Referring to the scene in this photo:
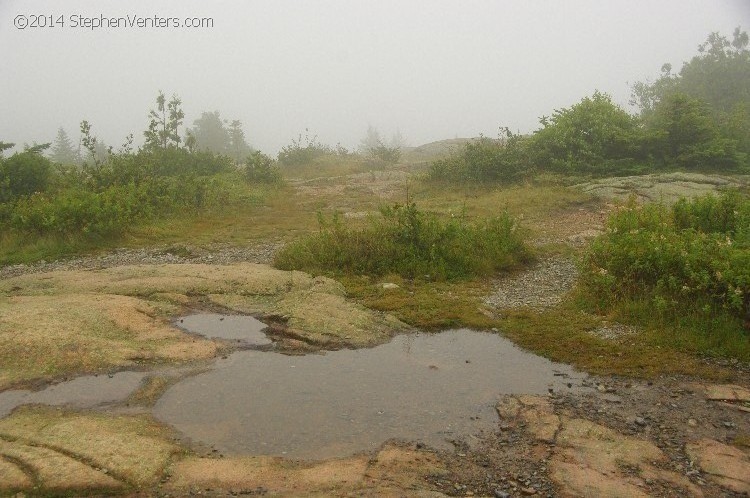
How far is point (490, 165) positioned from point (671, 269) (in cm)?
1332

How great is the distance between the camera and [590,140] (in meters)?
20.1

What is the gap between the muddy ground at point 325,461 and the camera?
396 centimetres

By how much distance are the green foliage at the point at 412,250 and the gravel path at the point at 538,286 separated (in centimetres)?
45

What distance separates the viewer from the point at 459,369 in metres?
6.24

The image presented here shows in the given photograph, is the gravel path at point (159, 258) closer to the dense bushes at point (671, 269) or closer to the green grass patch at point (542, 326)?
the green grass patch at point (542, 326)

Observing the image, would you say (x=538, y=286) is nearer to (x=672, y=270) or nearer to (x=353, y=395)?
(x=672, y=270)

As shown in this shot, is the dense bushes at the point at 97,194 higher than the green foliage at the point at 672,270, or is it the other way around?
the dense bushes at the point at 97,194

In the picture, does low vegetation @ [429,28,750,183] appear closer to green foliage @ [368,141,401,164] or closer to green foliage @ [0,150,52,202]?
green foliage @ [368,141,401,164]

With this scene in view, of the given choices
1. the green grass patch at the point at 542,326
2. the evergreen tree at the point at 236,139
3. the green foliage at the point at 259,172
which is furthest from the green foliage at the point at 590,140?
the evergreen tree at the point at 236,139

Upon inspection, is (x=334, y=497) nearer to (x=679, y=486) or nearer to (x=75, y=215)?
(x=679, y=486)

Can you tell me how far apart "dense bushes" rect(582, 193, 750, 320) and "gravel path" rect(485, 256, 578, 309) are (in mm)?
715

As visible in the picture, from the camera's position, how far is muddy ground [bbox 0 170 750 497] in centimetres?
396

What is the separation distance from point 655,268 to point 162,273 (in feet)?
26.9

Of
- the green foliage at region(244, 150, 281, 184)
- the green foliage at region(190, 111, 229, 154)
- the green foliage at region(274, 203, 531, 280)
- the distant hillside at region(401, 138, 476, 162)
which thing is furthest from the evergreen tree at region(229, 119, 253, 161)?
the green foliage at region(274, 203, 531, 280)
